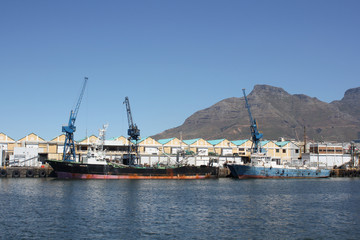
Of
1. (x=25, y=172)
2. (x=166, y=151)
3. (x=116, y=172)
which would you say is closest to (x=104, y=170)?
(x=116, y=172)

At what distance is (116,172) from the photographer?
93875 millimetres

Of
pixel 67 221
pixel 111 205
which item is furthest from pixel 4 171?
pixel 67 221

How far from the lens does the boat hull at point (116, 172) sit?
299 ft

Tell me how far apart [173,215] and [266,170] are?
221 ft

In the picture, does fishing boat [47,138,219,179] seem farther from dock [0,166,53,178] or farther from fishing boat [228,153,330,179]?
fishing boat [228,153,330,179]

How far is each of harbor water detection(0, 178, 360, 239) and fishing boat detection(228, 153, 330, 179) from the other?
39.6m

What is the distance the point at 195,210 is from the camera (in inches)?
1875

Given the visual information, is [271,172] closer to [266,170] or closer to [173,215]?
[266,170]

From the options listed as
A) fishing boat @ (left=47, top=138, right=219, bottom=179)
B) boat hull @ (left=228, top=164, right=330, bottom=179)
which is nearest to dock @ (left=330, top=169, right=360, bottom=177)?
boat hull @ (left=228, top=164, right=330, bottom=179)

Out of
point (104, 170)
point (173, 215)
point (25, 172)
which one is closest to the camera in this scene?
point (173, 215)

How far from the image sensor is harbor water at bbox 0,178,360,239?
3556cm

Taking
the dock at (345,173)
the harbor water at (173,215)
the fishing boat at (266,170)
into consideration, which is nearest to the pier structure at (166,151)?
the dock at (345,173)

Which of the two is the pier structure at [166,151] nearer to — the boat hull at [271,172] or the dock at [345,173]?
the dock at [345,173]

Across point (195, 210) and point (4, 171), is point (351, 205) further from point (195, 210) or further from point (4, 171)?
point (4, 171)
